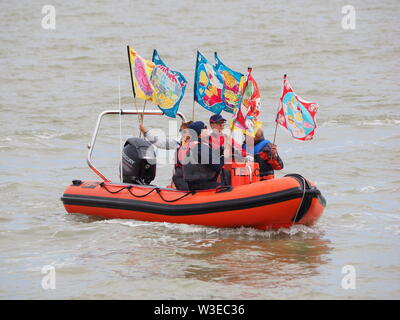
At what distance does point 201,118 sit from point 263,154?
8.38 meters

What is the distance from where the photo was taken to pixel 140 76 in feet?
30.7

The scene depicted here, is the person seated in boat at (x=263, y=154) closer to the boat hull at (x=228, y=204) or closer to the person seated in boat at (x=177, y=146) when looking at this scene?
the boat hull at (x=228, y=204)

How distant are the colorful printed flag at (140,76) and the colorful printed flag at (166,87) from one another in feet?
0.30

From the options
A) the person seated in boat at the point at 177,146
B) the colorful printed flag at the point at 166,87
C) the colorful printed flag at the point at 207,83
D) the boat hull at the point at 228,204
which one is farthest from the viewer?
the colorful printed flag at the point at 207,83

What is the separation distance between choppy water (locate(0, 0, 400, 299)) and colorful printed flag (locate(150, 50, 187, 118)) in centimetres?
147

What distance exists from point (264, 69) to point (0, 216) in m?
12.0

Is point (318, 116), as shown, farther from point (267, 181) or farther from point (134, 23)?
point (134, 23)

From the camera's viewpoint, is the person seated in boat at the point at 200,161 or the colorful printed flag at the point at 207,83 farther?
the colorful printed flag at the point at 207,83

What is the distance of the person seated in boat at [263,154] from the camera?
8617mm

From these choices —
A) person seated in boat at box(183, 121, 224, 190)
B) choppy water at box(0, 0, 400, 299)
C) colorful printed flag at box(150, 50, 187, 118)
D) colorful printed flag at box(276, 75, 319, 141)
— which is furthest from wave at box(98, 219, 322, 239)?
colorful printed flag at box(150, 50, 187, 118)

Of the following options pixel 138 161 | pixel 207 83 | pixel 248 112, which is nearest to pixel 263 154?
pixel 248 112

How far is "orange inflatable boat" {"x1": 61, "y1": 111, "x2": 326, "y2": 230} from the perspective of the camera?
26.9 ft

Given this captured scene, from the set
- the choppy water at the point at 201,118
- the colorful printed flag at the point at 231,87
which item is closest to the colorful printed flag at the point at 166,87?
the colorful printed flag at the point at 231,87

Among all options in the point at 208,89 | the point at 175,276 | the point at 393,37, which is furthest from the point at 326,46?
the point at 175,276
